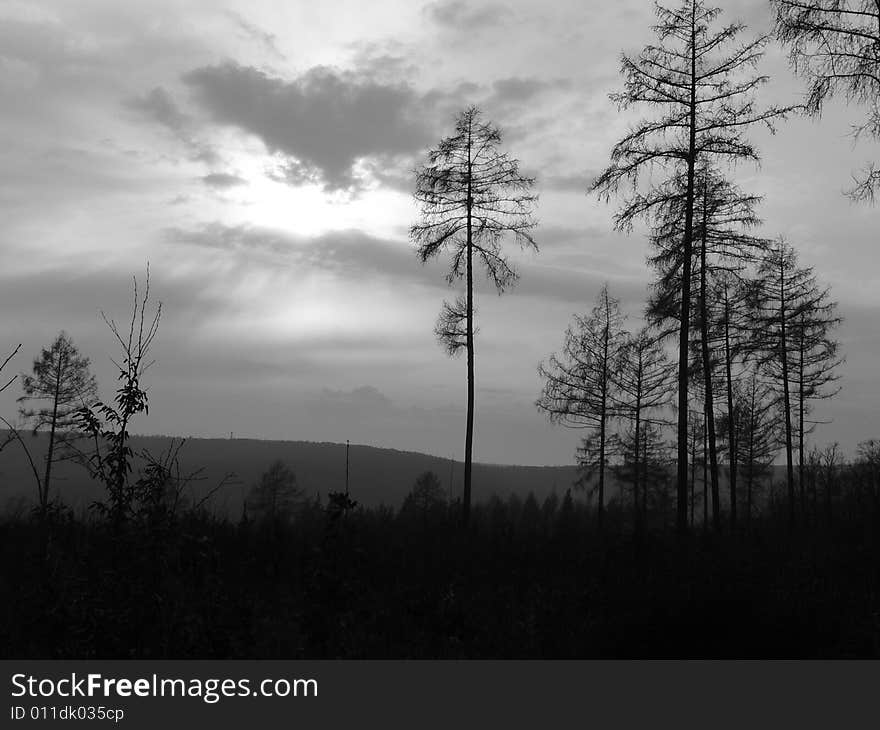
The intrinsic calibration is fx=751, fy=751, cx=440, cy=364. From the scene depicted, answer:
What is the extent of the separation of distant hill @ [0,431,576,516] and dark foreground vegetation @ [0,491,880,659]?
100391 millimetres

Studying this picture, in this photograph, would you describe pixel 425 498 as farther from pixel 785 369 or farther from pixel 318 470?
pixel 318 470

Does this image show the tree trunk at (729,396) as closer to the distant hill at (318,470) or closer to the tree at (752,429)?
the tree at (752,429)

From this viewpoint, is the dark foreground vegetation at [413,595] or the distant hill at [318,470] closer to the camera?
the dark foreground vegetation at [413,595]

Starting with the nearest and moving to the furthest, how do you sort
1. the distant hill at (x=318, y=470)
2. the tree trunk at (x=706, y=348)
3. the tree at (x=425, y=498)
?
the tree trunk at (x=706, y=348), the tree at (x=425, y=498), the distant hill at (x=318, y=470)

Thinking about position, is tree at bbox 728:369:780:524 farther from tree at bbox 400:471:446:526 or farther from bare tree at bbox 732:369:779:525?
tree at bbox 400:471:446:526

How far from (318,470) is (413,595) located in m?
144

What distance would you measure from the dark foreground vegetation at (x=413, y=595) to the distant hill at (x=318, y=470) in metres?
100

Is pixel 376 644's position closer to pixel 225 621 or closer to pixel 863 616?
pixel 225 621

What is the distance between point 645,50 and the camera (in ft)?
60.0

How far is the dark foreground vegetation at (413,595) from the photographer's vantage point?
729 centimetres

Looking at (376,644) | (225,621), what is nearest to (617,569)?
(376,644)

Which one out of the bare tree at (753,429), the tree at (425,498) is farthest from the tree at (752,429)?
the tree at (425,498)

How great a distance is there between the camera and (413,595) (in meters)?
11.5
